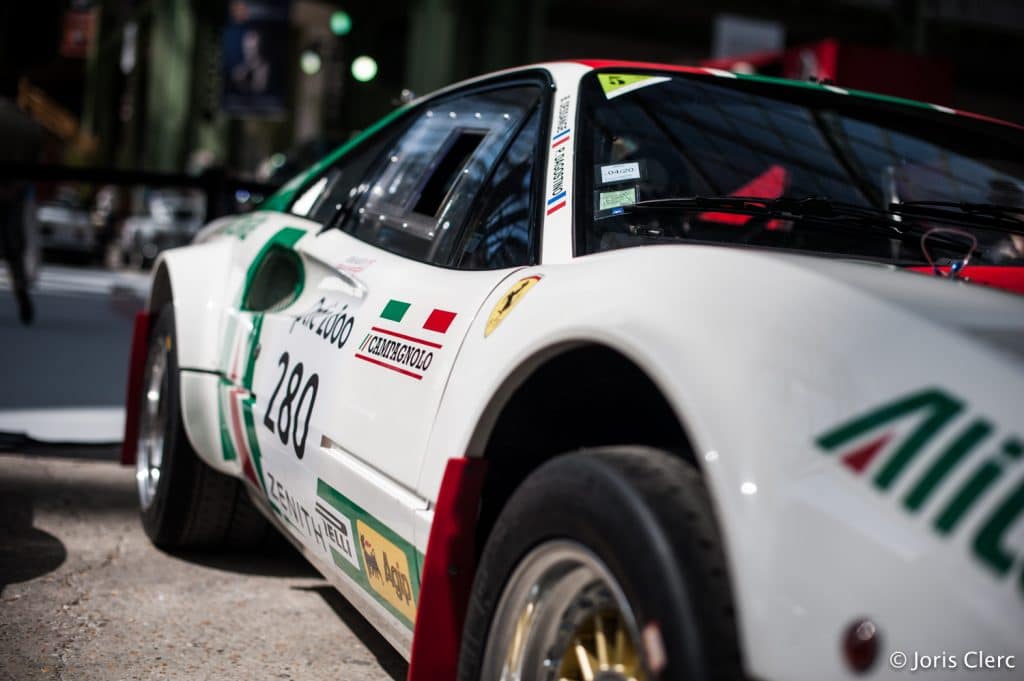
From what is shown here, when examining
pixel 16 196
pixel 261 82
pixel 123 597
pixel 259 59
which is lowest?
pixel 123 597

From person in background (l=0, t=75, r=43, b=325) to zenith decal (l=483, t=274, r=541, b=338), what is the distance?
762cm

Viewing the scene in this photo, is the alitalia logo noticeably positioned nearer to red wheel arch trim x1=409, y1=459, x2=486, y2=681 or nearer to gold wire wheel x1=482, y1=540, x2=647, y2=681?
gold wire wheel x1=482, y1=540, x2=647, y2=681

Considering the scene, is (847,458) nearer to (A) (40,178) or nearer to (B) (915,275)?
(B) (915,275)

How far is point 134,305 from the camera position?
11867 millimetres

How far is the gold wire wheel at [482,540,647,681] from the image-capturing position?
4.89ft

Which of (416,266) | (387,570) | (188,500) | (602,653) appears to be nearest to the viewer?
(602,653)

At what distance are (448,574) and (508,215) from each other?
2.51 feet

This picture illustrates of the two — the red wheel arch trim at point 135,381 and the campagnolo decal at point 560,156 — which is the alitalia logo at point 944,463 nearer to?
the campagnolo decal at point 560,156

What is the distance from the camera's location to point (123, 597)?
3043 millimetres

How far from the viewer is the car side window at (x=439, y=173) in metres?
2.44

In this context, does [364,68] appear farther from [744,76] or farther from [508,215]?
[508,215]

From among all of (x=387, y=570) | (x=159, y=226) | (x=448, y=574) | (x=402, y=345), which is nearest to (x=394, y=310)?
(x=402, y=345)

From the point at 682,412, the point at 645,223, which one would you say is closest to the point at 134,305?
the point at 645,223

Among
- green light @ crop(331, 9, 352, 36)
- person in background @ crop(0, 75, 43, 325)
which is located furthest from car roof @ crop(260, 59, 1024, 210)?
green light @ crop(331, 9, 352, 36)
